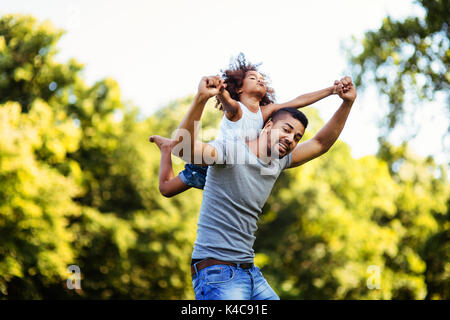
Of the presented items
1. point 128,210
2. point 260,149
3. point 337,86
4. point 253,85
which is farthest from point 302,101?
point 128,210

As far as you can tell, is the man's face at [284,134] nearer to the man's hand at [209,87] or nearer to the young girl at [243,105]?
the young girl at [243,105]

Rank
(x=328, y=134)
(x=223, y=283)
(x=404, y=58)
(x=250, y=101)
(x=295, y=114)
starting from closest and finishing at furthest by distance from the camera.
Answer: (x=223, y=283)
(x=295, y=114)
(x=250, y=101)
(x=328, y=134)
(x=404, y=58)

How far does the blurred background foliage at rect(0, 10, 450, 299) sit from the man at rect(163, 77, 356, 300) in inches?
411

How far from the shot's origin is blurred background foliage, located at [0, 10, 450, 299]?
13.9 metres

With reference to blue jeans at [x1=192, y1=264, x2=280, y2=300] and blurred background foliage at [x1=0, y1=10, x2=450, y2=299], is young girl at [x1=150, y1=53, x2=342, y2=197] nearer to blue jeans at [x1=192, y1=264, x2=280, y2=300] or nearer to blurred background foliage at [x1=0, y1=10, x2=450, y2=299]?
blue jeans at [x1=192, y1=264, x2=280, y2=300]

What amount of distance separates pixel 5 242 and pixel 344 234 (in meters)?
12.1

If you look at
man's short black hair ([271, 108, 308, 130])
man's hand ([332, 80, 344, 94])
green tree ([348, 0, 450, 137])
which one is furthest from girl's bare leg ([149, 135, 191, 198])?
green tree ([348, 0, 450, 137])

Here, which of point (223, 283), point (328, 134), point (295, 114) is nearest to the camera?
point (223, 283)

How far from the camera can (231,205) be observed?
239cm

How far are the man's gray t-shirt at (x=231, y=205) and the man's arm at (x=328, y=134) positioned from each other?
36 cm

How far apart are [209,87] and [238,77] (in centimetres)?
65

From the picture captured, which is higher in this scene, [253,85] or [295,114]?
[253,85]

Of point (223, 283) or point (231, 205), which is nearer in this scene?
point (223, 283)

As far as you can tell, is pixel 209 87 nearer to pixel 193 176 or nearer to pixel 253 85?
pixel 253 85
